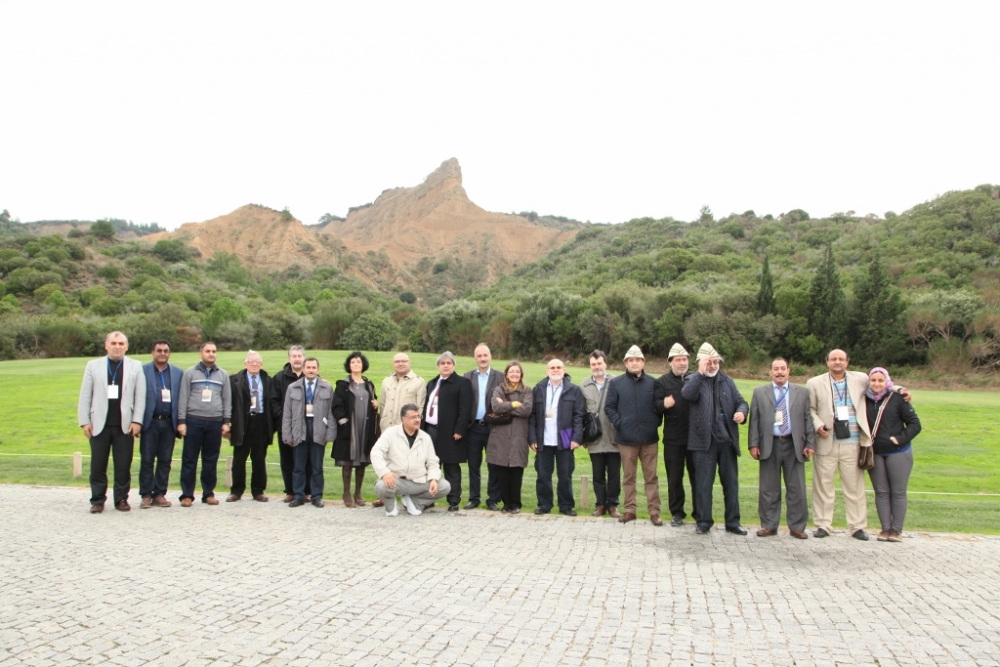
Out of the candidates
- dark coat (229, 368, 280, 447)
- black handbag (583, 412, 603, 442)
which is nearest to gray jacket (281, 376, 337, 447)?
dark coat (229, 368, 280, 447)

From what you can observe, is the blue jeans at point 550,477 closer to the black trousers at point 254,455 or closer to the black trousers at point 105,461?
the black trousers at point 254,455

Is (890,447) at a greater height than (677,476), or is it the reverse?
(890,447)

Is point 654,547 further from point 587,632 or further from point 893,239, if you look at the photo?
point 893,239

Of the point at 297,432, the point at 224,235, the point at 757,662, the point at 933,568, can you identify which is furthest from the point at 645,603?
the point at 224,235

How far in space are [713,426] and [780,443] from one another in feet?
2.71

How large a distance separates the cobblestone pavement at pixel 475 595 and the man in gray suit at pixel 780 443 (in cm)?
44

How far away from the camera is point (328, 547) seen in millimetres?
6805

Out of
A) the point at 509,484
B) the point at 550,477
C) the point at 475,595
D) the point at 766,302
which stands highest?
the point at 766,302

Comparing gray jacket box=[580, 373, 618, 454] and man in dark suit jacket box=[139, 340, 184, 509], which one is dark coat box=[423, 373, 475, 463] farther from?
man in dark suit jacket box=[139, 340, 184, 509]

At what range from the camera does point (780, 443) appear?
812cm

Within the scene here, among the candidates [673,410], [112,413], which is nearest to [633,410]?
[673,410]

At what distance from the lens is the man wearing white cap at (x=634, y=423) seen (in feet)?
28.1

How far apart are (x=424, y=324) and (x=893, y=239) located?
162ft

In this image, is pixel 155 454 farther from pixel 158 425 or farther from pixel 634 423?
pixel 634 423
